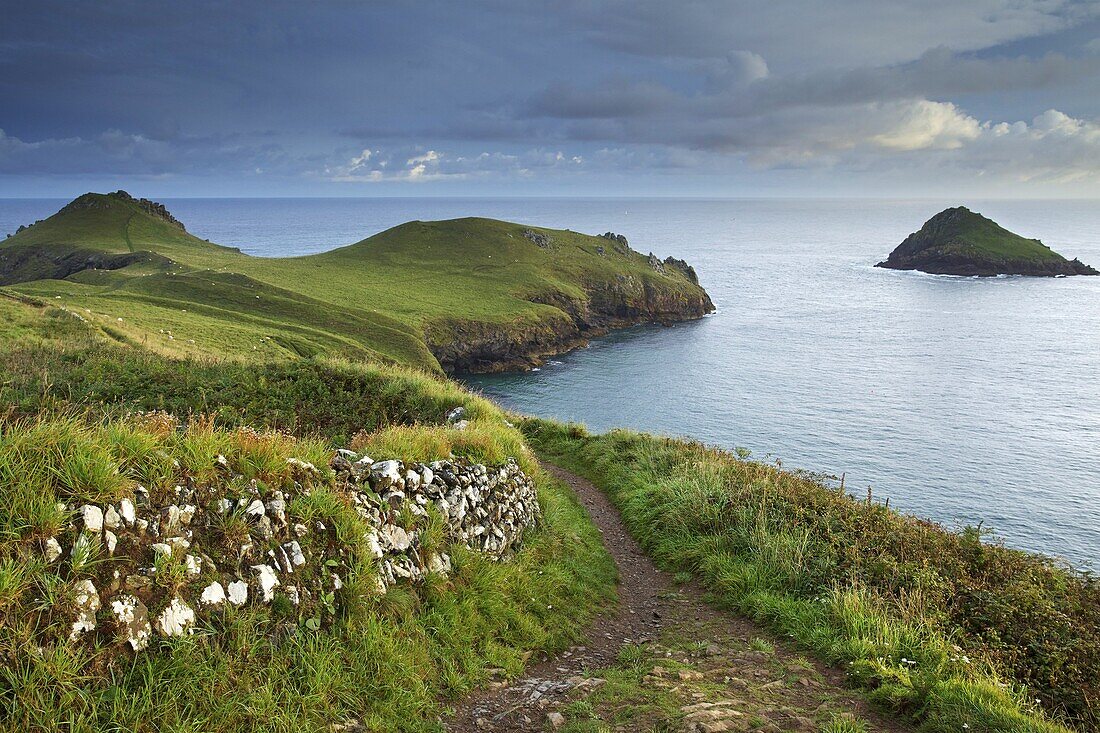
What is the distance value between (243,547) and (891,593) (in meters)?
12.7

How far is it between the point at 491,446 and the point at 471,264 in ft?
427

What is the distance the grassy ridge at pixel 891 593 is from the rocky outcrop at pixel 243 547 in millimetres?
7291

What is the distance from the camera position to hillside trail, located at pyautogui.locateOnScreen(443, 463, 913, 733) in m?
8.40

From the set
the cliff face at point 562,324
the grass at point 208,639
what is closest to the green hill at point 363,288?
the cliff face at point 562,324

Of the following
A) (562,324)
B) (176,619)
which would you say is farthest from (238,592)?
(562,324)

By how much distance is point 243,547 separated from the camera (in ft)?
27.4

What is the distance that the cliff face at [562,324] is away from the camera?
96375mm

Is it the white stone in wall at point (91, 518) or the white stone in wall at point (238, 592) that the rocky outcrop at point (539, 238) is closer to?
the white stone in wall at point (238, 592)

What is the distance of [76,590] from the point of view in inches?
262

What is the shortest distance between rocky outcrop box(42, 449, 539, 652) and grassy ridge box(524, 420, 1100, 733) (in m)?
7.29

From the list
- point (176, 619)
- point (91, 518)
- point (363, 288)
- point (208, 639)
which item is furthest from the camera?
point (363, 288)

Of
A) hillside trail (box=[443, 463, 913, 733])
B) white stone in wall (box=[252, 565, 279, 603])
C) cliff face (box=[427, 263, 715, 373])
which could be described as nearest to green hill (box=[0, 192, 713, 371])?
cliff face (box=[427, 263, 715, 373])

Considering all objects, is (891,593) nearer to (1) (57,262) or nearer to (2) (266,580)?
(2) (266,580)

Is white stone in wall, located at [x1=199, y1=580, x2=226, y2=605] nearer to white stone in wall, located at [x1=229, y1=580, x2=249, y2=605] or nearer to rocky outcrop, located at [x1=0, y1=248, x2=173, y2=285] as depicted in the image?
white stone in wall, located at [x1=229, y1=580, x2=249, y2=605]
